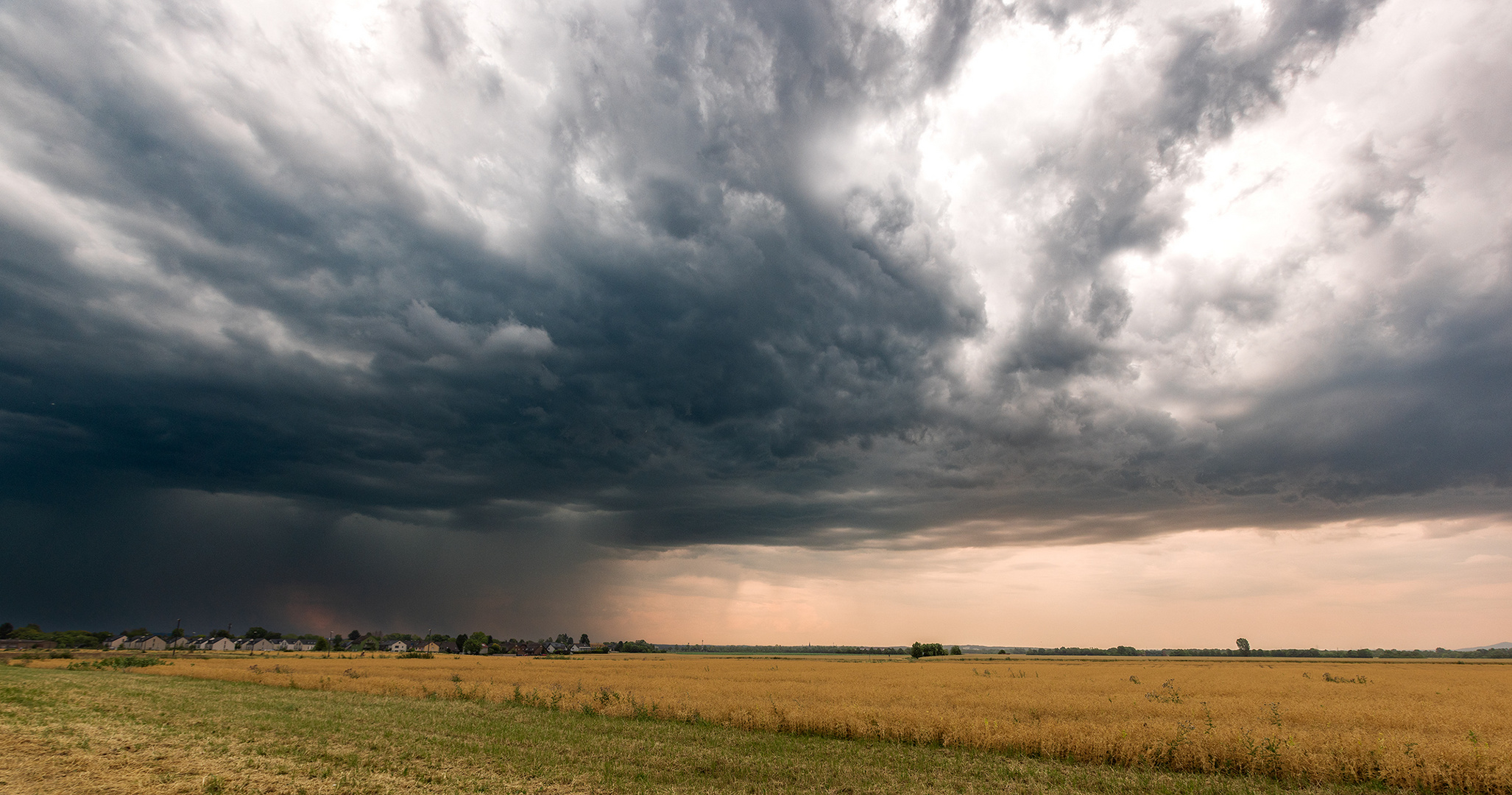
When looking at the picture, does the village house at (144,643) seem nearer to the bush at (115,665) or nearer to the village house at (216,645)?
the village house at (216,645)

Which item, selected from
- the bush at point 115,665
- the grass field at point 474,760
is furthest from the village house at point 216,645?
the grass field at point 474,760

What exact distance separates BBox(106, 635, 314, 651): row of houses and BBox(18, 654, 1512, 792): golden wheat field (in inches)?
6029

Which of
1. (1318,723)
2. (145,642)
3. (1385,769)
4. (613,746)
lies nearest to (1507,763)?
(1385,769)

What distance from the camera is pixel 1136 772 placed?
67.6 feet

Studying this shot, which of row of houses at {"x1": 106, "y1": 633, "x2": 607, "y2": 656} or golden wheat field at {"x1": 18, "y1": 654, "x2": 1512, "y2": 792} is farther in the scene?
row of houses at {"x1": 106, "y1": 633, "x2": 607, "y2": 656}

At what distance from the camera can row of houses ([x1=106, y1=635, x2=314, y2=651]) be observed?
164750 mm

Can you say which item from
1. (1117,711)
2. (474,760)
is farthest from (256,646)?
(1117,711)

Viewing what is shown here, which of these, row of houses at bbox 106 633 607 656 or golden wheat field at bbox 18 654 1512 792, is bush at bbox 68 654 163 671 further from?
A: row of houses at bbox 106 633 607 656

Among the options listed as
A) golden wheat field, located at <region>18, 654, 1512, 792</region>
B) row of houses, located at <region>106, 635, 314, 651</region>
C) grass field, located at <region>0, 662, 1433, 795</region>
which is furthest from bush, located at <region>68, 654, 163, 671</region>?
row of houses, located at <region>106, 635, 314, 651</region>

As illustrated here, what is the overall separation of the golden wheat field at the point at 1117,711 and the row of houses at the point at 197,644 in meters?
153

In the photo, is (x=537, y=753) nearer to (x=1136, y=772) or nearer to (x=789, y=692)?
(x=1136, y=772)

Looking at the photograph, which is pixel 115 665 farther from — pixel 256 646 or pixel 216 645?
pixel 256 646

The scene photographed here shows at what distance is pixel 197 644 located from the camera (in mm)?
179375

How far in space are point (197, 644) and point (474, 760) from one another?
9082 inches
